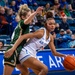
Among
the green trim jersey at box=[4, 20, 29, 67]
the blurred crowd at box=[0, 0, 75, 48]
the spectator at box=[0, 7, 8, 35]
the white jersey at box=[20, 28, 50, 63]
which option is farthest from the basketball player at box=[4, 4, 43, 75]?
the spectator at box=[0, 7, 8, 35]

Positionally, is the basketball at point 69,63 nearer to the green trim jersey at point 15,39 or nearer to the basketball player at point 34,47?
the basketball player at point 34,47

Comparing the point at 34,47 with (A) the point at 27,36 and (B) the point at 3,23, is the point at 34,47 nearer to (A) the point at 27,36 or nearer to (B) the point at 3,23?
(A) the point at 27,36

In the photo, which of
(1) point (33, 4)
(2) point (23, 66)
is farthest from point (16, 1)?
(2) point (23, 66)

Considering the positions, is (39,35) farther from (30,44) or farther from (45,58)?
(45,58)

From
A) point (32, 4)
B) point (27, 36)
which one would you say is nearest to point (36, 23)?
point (32, 4)

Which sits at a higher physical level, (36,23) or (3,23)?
(3,23)

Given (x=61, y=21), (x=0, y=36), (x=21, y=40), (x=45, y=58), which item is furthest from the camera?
(x=61, y=21)

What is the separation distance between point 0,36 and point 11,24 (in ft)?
1.92

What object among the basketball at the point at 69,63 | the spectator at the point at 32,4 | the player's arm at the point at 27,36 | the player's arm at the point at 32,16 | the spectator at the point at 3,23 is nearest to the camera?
the player's arm at the point at 32,16

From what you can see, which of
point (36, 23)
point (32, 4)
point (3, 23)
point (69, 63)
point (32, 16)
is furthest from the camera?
point (32, 4)

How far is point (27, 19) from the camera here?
4.82 metres

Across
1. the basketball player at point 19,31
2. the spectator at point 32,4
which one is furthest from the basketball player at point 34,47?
the spectator at point 32,4

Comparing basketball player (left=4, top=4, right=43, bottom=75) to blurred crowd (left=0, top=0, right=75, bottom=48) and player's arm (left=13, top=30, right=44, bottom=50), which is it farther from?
blurred crowd (left=0, top=0, right=75, bottom=48)

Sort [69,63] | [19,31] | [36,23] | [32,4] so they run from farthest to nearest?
[32,4]
[36,23]
[69,63]
[19,31]
